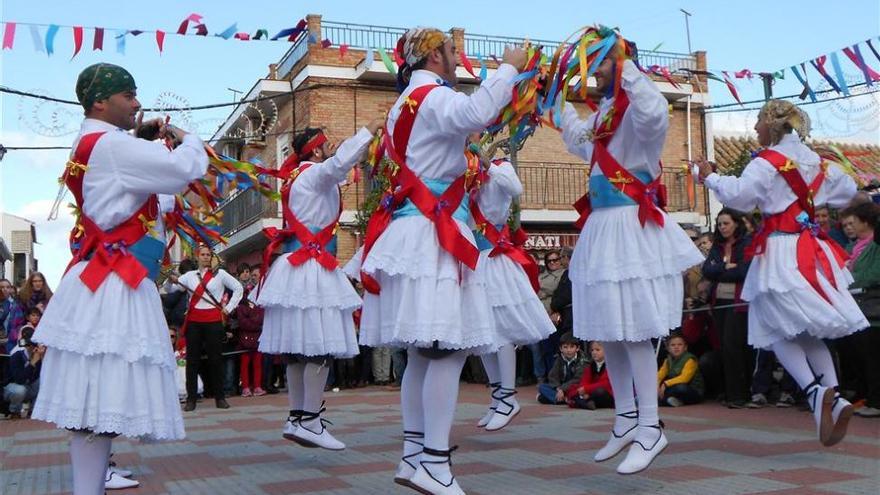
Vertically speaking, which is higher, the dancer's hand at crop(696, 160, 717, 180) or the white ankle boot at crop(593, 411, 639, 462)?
the dancer's hand at crop(696, 160, 717, 180)

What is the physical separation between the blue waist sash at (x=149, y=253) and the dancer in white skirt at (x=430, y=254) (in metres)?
0.95

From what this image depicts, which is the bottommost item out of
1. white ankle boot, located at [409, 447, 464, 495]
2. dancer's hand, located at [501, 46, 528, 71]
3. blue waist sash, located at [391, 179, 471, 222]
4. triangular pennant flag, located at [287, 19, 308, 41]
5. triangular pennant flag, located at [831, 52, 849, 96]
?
white ankle boot, located at [409, 447, 464, 495]

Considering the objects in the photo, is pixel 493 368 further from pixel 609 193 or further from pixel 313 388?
pixel 609 193

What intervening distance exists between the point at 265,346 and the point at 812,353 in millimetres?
3639

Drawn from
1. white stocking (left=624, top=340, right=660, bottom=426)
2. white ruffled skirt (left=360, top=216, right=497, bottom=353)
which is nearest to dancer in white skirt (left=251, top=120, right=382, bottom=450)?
white ruffled skirt (left=360, top=216, right=497, bottom=353)

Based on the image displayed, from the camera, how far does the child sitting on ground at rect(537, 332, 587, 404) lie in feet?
31.1

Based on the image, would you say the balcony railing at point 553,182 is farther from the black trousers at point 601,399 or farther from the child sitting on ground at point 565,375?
the black trousers at point 601,399

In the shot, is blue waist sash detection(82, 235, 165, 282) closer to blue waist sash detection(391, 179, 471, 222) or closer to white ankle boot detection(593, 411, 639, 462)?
blue waist sash detection(391, 179, 471, 222)

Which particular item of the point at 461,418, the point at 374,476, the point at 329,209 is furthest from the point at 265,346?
the point at 461,418

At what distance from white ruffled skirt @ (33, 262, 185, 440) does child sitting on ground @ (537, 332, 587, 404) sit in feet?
19.2

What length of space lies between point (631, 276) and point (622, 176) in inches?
21.6

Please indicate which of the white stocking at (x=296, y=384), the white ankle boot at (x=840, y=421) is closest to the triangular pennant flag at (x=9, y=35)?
the white stocking at (x=296, y=384)

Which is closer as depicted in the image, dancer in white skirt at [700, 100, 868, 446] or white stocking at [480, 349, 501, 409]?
dancer in white skirt at [700, 100, 868, 446]

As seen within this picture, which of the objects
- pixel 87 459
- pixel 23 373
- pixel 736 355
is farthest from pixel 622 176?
pixel 23 373
